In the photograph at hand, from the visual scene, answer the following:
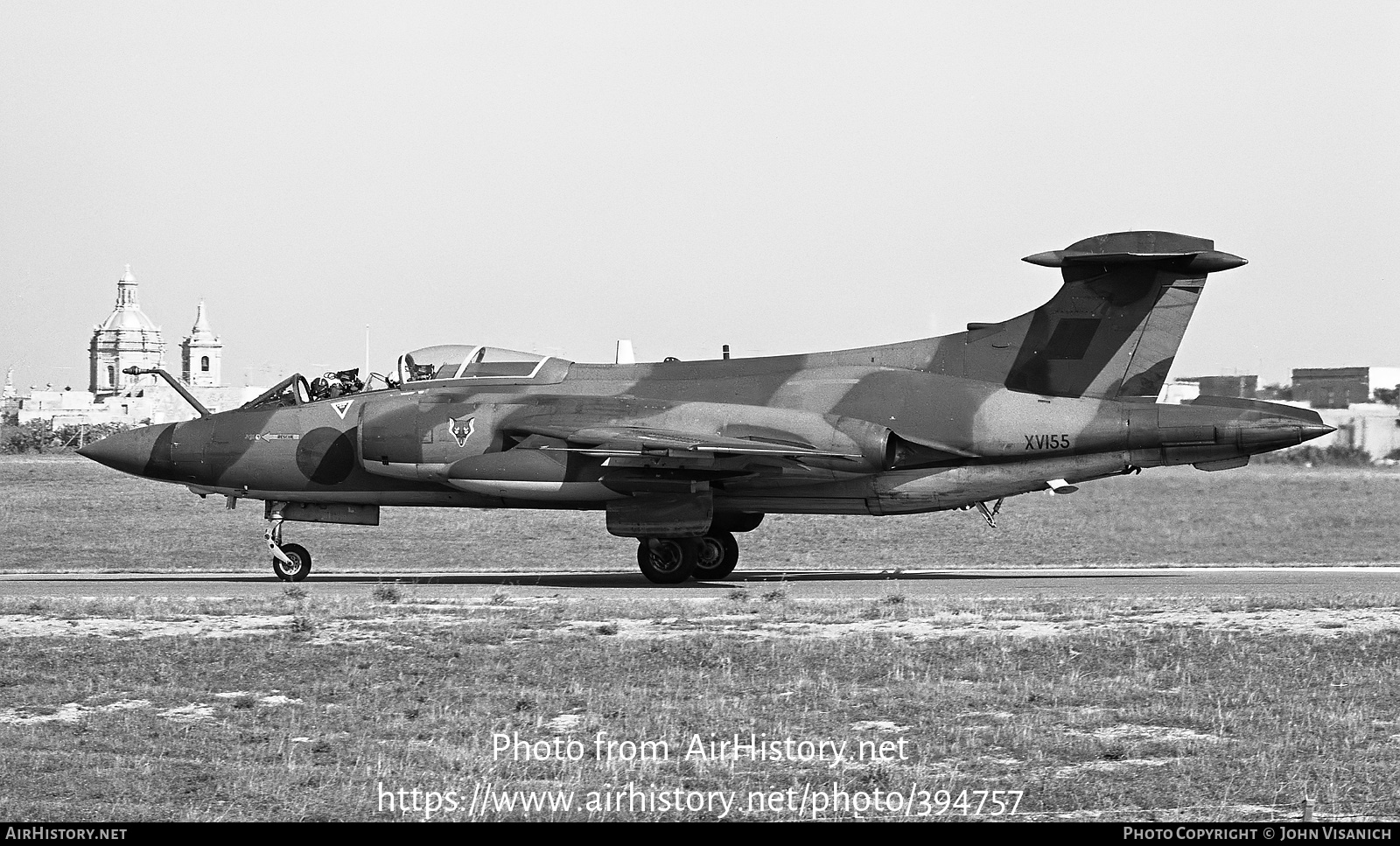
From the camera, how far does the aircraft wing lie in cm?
1877

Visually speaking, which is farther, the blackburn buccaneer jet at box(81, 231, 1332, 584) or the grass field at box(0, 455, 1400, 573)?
the grass field at box(0, 455, 1400, 573)

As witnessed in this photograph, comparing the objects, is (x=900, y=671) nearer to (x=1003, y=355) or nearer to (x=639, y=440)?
(x=639, y=440)

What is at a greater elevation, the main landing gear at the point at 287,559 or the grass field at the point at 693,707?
the main landing gear at the point at 287,559

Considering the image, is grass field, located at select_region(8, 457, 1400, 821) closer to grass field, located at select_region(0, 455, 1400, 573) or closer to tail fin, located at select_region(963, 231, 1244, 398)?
tail fin, located at select_region(963, 231, 1244, 398)

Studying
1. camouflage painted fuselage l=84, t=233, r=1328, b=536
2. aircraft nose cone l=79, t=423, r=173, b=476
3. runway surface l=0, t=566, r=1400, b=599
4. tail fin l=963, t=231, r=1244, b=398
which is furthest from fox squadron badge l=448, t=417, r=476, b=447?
tail fin l=963, t=231, r=1244, b=398

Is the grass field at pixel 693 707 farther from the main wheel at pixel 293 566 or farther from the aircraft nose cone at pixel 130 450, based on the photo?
the aircraft nose cone at pixel 130 450

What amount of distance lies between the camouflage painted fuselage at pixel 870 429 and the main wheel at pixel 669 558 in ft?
2.14

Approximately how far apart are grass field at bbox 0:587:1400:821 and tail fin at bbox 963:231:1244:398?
4.32m

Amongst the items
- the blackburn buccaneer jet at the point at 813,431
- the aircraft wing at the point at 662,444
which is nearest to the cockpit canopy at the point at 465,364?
the blackburn buccaneer jet at the point at 813,431

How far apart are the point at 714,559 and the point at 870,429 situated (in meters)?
2.87

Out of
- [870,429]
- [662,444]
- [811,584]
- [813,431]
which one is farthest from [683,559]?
[870,429]

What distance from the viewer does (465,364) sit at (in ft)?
70.1

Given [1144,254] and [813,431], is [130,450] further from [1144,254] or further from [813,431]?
[1144,254]

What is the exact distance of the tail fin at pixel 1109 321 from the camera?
1958cm
